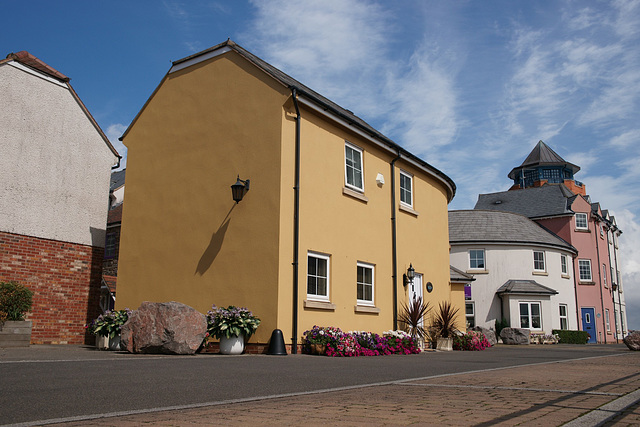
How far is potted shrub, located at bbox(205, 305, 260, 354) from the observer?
38.4 ft

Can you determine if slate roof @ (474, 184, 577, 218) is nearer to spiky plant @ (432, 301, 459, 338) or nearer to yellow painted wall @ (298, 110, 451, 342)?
spiky plant @ (432, 301, 459, 338)

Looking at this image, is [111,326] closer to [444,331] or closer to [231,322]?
[231,322]

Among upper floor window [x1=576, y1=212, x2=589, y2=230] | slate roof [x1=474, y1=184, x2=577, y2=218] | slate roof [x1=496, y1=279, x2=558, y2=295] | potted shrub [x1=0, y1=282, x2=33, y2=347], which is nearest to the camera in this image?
potted shrub [x1=0, y1=282, x2=33, y2=347]

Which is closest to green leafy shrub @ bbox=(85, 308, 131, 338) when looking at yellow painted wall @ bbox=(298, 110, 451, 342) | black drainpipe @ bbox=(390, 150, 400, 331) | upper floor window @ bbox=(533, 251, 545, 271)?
Result: yellow painted wall @ bbox=(298, 110, 451, 342)

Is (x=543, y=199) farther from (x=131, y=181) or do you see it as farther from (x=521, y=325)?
(x=131, y=181)

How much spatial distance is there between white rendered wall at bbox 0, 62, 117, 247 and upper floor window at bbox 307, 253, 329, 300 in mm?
7180

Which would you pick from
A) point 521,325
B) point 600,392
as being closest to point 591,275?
point 521,325

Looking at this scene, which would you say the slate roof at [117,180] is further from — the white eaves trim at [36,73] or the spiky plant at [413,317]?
the spiky plant at [413,317]

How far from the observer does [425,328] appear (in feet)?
60.2

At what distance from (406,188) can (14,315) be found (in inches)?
→ 449

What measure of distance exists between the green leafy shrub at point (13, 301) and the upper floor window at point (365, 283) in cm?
802

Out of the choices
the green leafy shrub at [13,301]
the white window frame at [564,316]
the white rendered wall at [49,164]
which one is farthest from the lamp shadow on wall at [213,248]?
the white window frame at [564,316]

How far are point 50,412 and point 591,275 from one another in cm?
4345

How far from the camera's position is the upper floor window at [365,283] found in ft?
49.5
